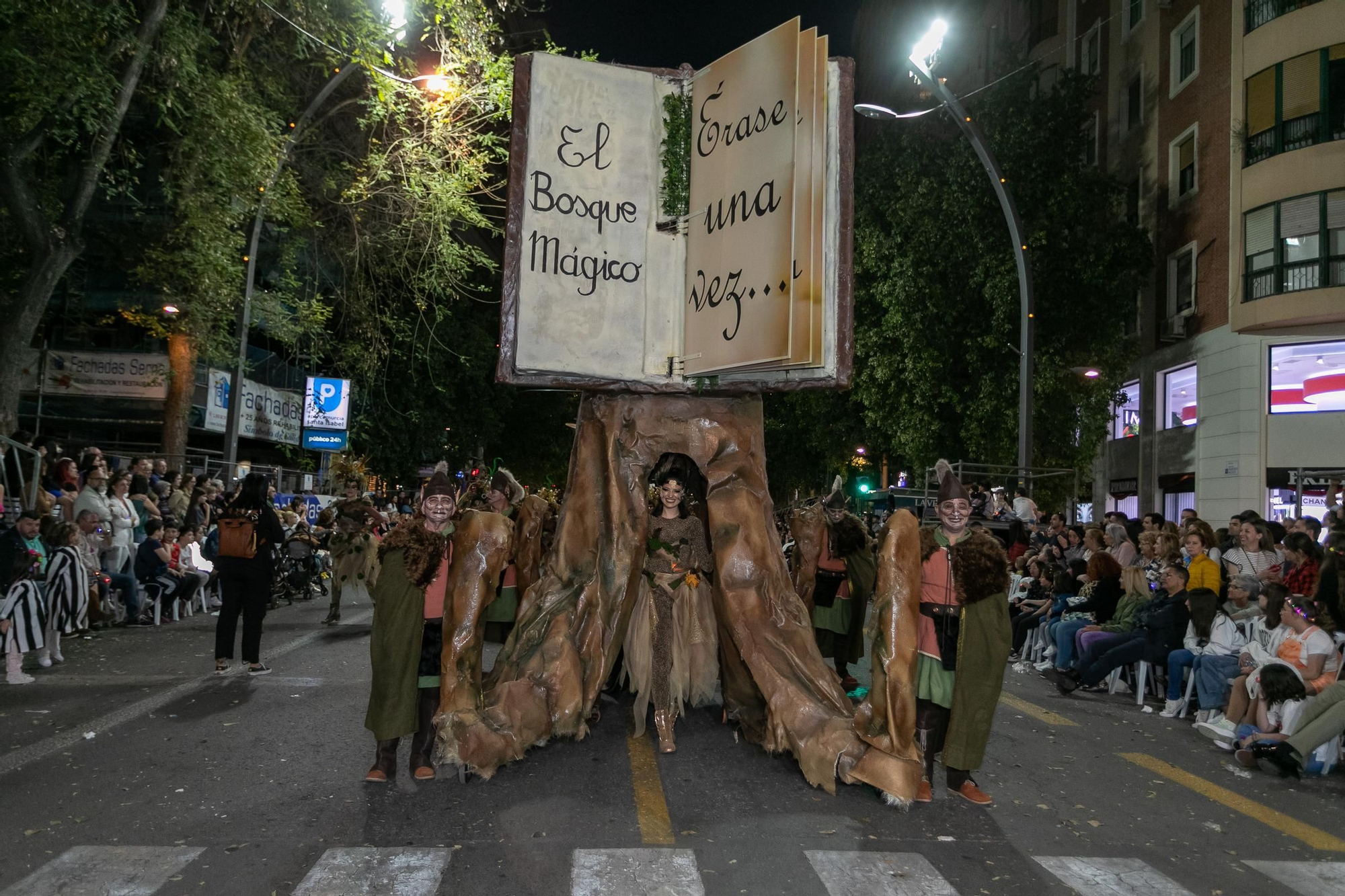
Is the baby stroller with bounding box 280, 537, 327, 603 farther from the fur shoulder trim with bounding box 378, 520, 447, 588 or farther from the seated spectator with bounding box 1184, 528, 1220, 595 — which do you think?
the seated spectator with bounding box 1184, 528, 1220, 595

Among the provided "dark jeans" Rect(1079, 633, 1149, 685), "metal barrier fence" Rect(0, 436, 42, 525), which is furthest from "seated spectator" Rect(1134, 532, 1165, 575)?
"metal barrier fence" Rect(0, 436, 42, 525)

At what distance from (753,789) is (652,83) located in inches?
176

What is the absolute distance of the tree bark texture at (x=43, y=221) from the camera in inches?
457

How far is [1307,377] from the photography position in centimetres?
1906

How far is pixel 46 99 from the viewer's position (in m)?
10.7

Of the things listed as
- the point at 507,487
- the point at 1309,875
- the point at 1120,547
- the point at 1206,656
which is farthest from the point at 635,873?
the point at 1120,547

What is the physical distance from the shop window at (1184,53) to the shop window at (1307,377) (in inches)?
260

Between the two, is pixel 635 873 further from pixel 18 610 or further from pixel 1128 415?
pixel 1128 415

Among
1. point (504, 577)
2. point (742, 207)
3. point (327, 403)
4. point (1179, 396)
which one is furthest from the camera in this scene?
point (1179, 396)

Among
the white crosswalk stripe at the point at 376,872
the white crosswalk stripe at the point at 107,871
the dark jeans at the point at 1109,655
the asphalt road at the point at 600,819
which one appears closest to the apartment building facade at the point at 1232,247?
the dark jeans at the point at 1109,655

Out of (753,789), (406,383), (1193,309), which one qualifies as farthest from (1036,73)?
(753,789)

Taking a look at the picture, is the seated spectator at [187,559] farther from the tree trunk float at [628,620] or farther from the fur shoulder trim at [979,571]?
the fur shoulder trim at [979,571]

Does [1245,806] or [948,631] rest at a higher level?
[948,631]

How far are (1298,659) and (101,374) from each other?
20012 millimetres
